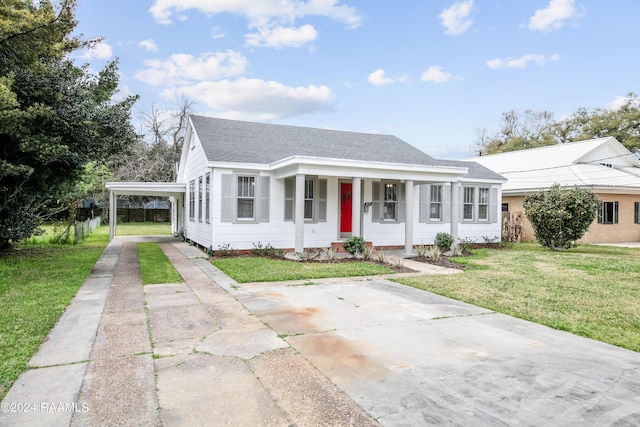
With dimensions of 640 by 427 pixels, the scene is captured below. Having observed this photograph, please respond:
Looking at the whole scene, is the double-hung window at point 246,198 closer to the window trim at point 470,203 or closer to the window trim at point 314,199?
the window trim at point 314,199

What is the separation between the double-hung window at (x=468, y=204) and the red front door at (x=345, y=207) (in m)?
4.89

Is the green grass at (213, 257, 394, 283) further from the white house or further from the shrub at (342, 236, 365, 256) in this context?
the white house

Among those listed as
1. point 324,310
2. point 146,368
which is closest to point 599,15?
point 324,310

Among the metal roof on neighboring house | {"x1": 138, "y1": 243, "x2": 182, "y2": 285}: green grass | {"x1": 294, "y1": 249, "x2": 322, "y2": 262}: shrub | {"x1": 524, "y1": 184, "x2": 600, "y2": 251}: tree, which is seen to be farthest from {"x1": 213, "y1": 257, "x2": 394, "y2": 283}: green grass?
the metal roof on neighboring house

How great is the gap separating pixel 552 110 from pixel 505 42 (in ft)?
103

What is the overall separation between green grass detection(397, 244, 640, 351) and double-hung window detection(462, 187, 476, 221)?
13.3ft

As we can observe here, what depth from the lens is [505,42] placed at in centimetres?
1460

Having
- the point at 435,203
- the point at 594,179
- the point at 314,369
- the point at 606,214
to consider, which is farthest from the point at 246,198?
the point at 606,214

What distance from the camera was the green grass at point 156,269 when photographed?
26.5 feet

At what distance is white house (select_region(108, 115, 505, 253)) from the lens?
1180 centimetres

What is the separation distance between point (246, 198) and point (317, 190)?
2.39 m

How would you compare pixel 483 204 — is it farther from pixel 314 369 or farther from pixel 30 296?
pixel 30 296

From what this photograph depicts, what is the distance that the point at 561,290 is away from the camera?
7230mm

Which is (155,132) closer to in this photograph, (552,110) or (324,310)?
(324,310)
